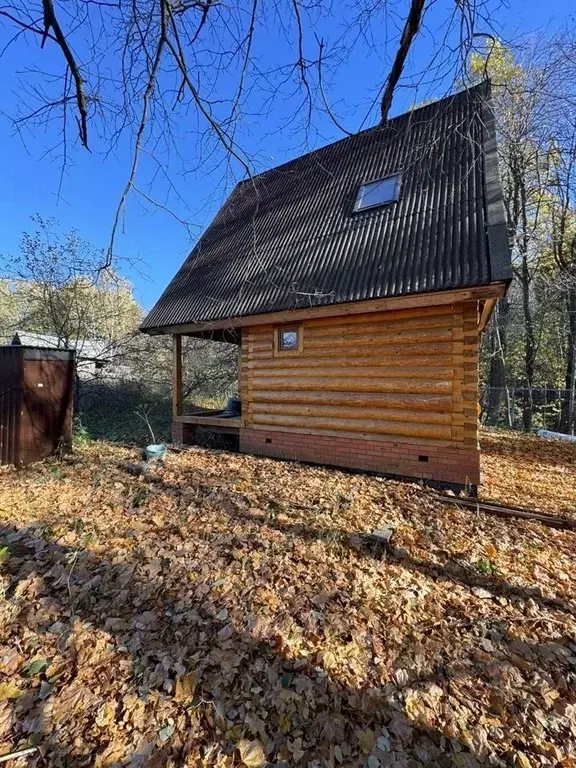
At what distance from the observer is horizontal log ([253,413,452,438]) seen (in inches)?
214

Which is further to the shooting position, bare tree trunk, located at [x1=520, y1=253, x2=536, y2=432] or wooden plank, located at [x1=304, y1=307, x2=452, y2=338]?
bare tree trunk, located at [x1=520, y1=253, x2=536, y2=432]

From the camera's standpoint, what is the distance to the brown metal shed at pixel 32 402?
6.05 metres

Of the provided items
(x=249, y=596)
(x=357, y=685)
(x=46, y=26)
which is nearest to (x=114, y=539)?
(x=249, y=596)

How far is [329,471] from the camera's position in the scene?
621 cm

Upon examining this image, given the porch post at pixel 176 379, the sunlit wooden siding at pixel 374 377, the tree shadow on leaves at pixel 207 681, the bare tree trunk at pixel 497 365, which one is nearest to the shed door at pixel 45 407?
the porch post at pixel 176 379

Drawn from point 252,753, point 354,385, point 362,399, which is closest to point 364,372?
point 354,385

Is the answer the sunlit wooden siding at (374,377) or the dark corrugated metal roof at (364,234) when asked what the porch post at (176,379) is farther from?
the sunlit wooden siding at (374,377)

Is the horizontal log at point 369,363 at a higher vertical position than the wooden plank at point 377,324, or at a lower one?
lower

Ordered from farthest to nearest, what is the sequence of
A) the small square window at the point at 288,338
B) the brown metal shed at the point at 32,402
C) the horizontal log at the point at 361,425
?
1. the small square window at the point at 288,338
2. the brown metal shed at the point at 32,402
3. the horizontal log at the point at 361,425

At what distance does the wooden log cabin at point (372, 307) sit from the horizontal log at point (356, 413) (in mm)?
20

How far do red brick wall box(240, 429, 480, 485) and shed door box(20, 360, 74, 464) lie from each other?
349cm

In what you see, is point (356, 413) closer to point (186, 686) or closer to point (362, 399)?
point (362, 399)

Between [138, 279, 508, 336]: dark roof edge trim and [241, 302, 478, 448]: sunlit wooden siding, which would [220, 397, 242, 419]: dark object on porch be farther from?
[138, 279, 508, 336]: dark roof edge trim

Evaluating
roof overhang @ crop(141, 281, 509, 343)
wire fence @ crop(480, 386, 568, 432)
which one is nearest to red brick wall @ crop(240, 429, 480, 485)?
roof overhang @ crop(141, 281, 509, 343)
